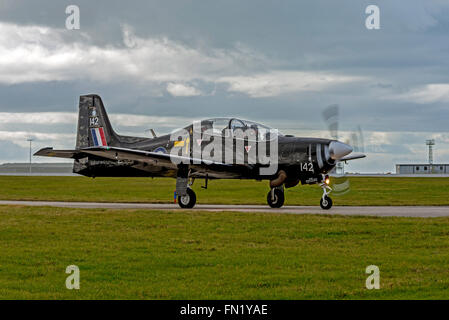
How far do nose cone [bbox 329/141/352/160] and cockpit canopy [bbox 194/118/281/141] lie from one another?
2513 mm

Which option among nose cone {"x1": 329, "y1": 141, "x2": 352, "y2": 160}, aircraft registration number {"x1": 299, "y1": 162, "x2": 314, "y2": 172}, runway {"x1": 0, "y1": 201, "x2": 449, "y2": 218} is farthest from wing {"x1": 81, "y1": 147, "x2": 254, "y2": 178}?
nose cone {"x1": 329, "y1": 141, "x2": 352, "y2": 160}

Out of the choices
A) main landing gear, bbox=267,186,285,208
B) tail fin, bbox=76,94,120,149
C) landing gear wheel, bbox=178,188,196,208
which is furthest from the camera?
tail fin, bbox=76,94,120,149

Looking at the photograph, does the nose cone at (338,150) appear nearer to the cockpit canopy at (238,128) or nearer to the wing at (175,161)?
the cockpit canopy at (238,128)

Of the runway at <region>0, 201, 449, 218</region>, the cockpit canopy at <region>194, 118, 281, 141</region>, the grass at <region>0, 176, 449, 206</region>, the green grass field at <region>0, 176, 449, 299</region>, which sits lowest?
the green grass field at <region>0, 176, 449, 299</region>

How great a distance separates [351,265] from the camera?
11031 millimetres

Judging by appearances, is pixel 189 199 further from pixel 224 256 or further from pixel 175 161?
pixel 224 256

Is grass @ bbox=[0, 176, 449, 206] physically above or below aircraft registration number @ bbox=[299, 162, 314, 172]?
below

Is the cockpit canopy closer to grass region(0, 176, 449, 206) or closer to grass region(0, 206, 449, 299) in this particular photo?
grass region(0, 206, 449, 299)

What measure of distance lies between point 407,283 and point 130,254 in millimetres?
5610

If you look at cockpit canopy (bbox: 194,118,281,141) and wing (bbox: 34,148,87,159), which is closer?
cockpit canopy (bbox: 194,118,281,141)

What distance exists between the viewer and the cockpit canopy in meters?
23.3

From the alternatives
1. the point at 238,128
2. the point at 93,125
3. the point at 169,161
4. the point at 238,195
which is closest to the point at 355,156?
the point at 238,128
